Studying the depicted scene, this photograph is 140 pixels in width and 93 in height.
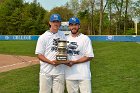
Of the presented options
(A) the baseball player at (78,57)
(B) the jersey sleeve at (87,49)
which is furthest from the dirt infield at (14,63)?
(B) the jersey sleeve at (87,49)

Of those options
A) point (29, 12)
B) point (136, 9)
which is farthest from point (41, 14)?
point (136, 9)

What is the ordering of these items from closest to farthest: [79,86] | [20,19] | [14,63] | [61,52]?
1. [61,52]
2. [79,86]
3. [14,63]
4. [20,19]

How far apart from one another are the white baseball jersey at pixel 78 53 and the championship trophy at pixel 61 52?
206mm

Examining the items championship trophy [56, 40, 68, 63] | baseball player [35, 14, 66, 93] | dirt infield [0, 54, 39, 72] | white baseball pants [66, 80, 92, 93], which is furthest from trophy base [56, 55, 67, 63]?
Answer: dirt infield [0, 54, 39, 72]

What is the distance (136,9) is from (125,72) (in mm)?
65756

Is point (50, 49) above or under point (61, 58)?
above

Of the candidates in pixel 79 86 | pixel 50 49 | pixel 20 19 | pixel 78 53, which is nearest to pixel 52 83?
pixel 79 86

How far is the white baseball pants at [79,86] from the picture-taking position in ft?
22.4

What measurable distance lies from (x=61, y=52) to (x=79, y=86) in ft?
2.51

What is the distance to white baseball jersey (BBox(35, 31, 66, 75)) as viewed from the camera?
6824 millimetres

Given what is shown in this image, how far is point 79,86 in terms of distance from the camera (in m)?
6.91

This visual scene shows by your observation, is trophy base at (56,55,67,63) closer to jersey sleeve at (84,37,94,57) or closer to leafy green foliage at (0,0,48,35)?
jersey sleeve at (84,37,94,57)

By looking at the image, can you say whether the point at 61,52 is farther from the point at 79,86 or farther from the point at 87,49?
the point at 79,86

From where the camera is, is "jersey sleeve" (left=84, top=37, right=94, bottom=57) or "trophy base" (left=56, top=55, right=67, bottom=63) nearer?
"trophy base" (left=56, top=55, right=67, bottom=63)
